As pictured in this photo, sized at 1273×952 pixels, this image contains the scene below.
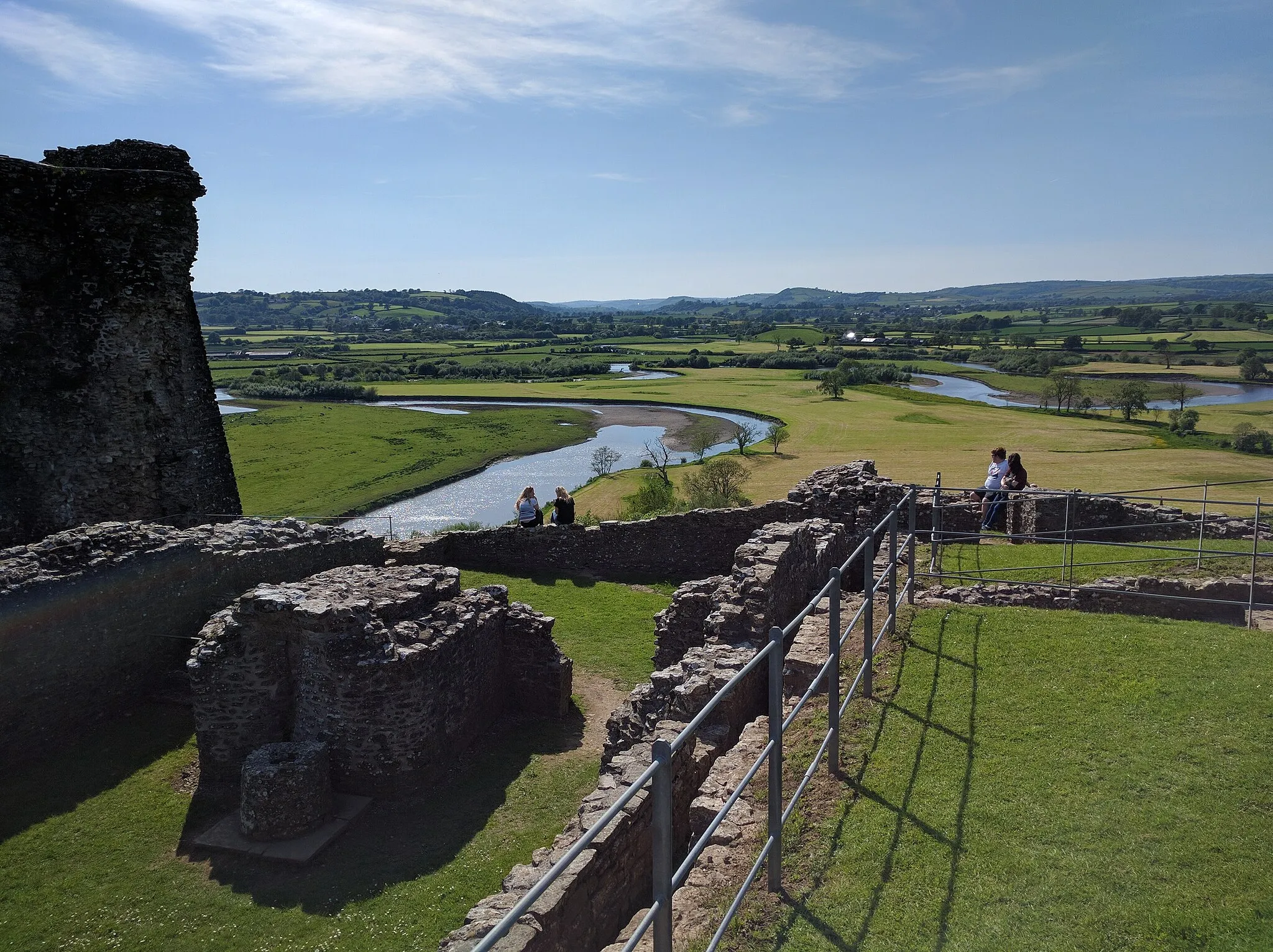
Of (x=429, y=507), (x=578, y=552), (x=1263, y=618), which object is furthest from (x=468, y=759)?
(x=429, y=507)

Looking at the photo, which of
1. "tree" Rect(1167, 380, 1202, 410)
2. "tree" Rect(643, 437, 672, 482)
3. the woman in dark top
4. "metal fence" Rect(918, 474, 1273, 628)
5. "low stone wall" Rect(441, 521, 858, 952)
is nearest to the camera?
"low stone wall" Rect(441, 521, 858, 952)

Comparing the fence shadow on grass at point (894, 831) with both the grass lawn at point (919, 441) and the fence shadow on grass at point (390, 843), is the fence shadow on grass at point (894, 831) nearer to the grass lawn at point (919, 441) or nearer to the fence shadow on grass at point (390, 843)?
the fence shadow on grass at point (390, 843)

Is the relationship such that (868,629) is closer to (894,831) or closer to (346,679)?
(894,831)

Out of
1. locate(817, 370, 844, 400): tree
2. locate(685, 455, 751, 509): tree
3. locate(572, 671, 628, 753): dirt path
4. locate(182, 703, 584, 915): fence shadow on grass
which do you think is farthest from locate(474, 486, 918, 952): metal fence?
locate(817, 370, 844, 400): tree

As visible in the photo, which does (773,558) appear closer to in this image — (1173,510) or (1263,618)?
(1263,618)

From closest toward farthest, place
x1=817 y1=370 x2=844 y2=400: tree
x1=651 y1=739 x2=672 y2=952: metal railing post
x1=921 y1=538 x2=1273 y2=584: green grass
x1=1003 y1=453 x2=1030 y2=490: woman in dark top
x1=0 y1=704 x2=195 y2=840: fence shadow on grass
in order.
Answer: x1=651 y1=739 x2=672 y2=952: metal railing post < x1=0 y1=704 x2=195 y2=840: fence shadow on grass < x1=921 y1=538 x2=1273 y2=584: green grass < x1=1003 y1=453 x2=1030 y2=490: woman in dark top < x1=817 y1=370 x2=844 y2=400: tree

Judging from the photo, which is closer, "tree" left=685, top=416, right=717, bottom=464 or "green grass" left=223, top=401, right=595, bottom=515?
"green grass" left=223, top=401, right=595, bottom=515

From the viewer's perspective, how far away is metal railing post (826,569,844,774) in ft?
21.4

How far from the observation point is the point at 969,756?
22.5 ft

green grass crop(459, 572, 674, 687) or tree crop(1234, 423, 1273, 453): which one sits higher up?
green grass crop(459, 572, 674, 687)

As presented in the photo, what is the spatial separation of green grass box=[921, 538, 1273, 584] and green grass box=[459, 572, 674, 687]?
5784 mm

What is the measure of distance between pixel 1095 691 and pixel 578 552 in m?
14.5

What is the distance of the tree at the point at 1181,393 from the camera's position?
77.1 metres

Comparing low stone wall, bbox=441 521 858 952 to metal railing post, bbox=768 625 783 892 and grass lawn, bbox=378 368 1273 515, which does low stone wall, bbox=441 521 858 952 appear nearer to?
metal railing post, bbox=768 625 783 892
